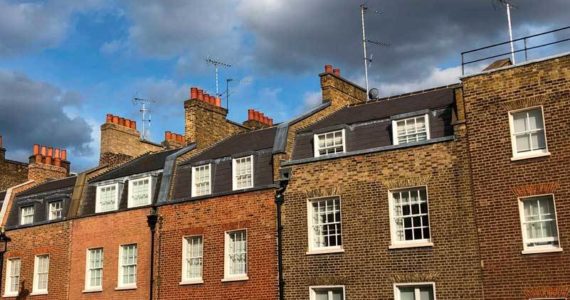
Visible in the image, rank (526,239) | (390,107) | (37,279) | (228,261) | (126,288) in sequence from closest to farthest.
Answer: (526,239) < (228,261) < (390,107) < (126,288) < (37,279)

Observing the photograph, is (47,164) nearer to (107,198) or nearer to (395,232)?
(107,198)

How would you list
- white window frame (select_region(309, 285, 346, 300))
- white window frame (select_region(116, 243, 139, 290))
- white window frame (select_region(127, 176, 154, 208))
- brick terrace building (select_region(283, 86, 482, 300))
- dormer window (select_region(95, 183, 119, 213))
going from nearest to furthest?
brick terrace building (select_region(283, 86, 482, 300)) → white window frame (select_region(309, 285, 346, 300)) → white window frame (select_region(116, 243, 139, 290)) → white window frame (select_region(127, 176, 154, 208)) → dormer window (select_region(95, 183, 119, 213))

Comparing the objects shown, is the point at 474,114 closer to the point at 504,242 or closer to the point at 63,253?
the point at 504,242

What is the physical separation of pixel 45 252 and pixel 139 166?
640 cm

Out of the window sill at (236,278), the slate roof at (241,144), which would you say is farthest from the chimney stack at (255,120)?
the window sill at (236,278)

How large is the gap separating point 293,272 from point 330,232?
6.68 ft

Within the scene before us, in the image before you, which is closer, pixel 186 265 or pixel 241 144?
pixel 186 265

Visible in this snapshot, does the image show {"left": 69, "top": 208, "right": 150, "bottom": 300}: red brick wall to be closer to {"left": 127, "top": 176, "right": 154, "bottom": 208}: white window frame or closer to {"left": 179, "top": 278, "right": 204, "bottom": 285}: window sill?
{"left": 127, "top": 176, "right": 154, "bottom": 208}: white window frame

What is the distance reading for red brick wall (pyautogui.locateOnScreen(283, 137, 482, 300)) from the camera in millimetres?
22188

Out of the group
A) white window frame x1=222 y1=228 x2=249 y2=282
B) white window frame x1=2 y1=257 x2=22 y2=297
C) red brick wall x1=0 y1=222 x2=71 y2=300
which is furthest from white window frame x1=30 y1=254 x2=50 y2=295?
white window frame x1=222 y1=228 x2=249 y2=282

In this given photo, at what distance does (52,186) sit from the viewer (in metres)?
37.9

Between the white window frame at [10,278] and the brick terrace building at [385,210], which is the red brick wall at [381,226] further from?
the white window frame at [10,278]

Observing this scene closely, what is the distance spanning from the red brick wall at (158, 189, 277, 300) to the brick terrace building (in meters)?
0.99

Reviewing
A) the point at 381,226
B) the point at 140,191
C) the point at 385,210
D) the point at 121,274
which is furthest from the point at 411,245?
the point at 121,274
